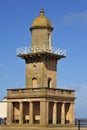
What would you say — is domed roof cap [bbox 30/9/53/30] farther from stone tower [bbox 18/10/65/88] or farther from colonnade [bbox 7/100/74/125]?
colonnade [bbox 7/100/74/125]

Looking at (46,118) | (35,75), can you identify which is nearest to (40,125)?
(46,118)

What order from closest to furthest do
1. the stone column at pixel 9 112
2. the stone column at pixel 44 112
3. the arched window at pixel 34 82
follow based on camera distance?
the stone column at pixel 44 112 → the stone column at pixel 9 112 → the arched window at pixel 34 82

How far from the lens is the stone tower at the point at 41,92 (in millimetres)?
58594

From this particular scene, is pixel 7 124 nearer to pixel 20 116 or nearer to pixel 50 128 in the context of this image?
pixel 20 116

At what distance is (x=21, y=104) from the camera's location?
6047cm

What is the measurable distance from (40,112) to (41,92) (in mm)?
2731

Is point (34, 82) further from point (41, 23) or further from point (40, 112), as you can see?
point (41, 23)

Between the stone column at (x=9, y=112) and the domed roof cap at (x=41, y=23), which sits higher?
the domed roof cap at (x=41, y=23)

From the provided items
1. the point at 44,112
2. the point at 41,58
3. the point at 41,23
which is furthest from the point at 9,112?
the point at 41,23

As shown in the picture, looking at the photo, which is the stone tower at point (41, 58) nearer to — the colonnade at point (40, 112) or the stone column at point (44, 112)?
the colonnade at point (40, 112)

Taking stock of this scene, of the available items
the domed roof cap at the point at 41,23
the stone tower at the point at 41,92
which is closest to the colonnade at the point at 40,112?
the stone tower at the point at 41,92

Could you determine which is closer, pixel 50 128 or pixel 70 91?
pixel 50 128

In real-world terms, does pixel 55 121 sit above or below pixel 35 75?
below

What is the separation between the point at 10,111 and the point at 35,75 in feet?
21.3
